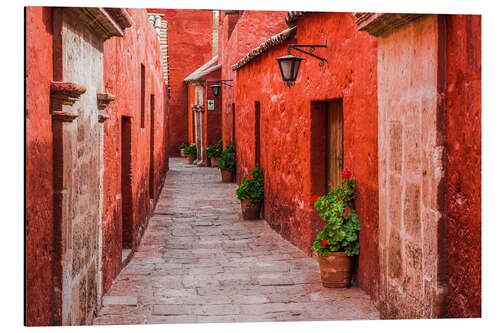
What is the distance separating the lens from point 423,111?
3.95 meters

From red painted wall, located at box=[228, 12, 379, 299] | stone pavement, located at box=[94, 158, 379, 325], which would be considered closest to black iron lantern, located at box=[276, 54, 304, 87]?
red painted wall, located at box=[228, 12, 379, 299]

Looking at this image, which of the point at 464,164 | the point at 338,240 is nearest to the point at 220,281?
the point at 338,240

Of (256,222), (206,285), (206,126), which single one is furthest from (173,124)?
(206,285)

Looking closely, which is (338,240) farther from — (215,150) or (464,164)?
(215,150)

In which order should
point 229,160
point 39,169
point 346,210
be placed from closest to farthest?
point 39,169, point 346,210, point 229,160

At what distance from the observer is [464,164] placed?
365 cm

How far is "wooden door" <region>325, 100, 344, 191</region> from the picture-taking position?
7.15 meters

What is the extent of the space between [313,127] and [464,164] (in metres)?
4.05

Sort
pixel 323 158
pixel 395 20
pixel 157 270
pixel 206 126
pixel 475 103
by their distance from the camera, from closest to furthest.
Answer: pixel 475 103 < pixel 395 20 < pixel 157 270 < pixel 323 158 < pixel 206 126

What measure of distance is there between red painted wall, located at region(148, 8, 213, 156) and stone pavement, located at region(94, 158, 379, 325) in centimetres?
1503

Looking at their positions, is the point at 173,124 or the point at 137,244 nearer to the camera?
the point at 137,244

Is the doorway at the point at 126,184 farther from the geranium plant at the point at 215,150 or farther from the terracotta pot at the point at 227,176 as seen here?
the geranium plant at the point at 215,150

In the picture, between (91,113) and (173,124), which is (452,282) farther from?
(173,124)

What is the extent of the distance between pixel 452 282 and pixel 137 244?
521 centimetres
